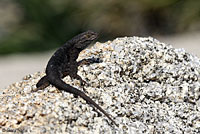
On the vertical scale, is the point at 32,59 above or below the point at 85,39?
above

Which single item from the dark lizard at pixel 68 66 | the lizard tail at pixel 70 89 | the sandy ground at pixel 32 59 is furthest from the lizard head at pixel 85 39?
the sandy ground at pixel 32 59

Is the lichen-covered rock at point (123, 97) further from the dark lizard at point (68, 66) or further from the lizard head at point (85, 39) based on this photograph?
Answer: the lizard head at point (85, 39)

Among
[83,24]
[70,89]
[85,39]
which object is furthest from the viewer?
[83,24]

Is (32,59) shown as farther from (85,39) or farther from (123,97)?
(123,97)

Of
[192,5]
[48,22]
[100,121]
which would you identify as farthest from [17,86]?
[192,5]

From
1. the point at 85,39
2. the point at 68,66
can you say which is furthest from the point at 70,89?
the point at 85,39

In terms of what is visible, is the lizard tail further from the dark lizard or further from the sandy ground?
the sandy ground

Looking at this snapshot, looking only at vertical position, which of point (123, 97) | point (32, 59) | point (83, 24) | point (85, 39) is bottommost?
point (123, 97)
